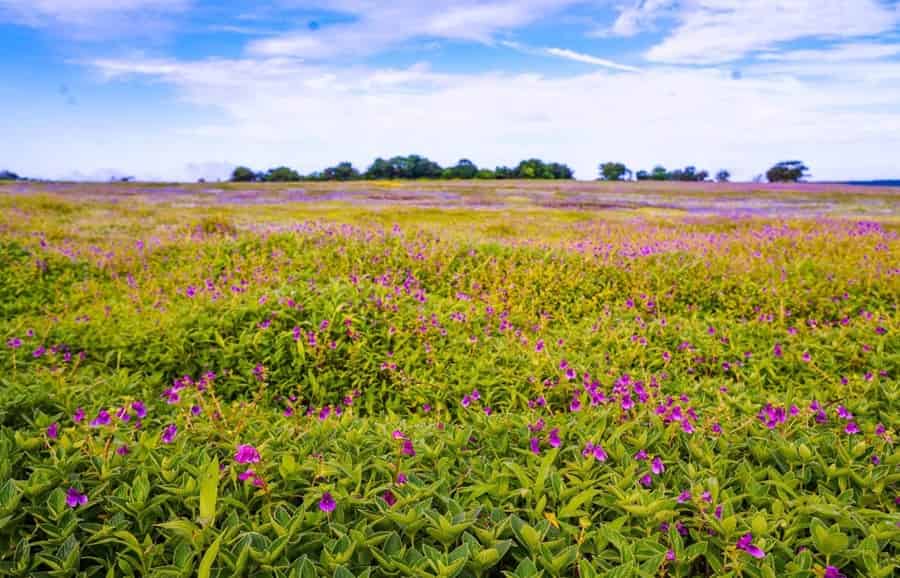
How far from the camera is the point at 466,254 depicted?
9.45 metres

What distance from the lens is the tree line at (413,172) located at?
65.4m

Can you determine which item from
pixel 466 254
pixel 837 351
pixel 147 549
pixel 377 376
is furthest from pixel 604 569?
pixel 466 254

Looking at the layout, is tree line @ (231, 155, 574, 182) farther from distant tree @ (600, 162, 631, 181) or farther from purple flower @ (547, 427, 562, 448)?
purple flower @ (547, 427, 562, 448)

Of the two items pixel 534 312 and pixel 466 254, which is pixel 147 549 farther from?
pixel 466 254

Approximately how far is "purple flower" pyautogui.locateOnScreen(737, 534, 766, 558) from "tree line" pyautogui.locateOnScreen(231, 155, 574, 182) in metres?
65.1

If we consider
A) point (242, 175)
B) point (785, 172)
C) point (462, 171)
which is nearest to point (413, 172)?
point (462, 171)

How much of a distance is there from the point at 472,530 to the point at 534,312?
4807mm

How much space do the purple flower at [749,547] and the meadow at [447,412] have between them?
0.04 feet

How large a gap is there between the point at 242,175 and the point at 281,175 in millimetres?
6222

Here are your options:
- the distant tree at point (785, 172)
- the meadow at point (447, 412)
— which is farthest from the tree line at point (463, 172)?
the meadow at point (447, 412)

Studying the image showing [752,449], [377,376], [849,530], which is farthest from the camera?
[377,376]

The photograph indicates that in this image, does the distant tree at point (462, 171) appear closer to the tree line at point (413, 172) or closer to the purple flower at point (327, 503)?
the tree line at point (413, 172)

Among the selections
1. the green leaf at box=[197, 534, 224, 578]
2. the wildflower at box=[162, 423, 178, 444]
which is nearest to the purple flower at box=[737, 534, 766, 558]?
the green leaf at box=[197, 534, 224, 578]

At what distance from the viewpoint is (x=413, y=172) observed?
2702 inches
